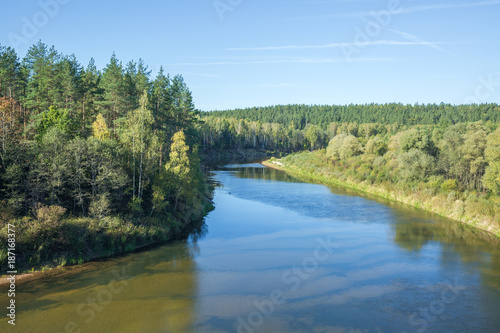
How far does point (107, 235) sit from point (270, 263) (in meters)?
10.8

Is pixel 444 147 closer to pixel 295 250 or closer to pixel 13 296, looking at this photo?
pixel 295 250

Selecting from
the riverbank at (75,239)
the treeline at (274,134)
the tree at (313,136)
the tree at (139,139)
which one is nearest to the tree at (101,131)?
the tree at (139,139)

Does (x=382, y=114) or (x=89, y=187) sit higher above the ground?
(x=382, y=114)

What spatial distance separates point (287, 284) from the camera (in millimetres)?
19531

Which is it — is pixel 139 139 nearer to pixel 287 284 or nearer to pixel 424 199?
pixel 287 284

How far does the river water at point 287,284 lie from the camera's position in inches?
609

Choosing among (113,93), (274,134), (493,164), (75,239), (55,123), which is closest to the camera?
(75,239)

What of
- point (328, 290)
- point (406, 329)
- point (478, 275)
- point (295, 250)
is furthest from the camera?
point (295, 250)

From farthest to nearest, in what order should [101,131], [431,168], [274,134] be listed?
[274,134] → [431,168] → [101,131]

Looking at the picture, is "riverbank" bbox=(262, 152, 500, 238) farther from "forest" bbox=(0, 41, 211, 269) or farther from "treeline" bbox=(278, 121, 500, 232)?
"forest" bbox=(0, 41, 211, 269)

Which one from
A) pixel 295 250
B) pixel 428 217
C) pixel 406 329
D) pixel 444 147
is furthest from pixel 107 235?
pixel 444 147

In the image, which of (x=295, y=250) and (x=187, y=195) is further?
(x=187, y=195)

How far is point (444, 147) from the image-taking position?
4338 centimetres

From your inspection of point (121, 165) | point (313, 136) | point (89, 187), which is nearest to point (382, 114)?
point (313, 136)
